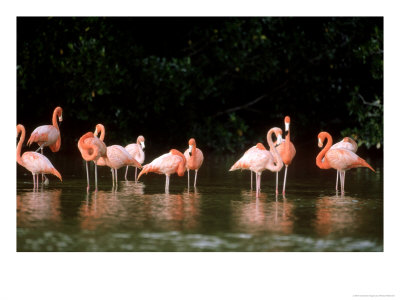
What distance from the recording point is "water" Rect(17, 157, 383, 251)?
7273 mm

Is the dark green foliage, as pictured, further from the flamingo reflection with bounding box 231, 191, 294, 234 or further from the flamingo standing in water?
the flamingo reflection with bounding box 231, 191, 294, 234

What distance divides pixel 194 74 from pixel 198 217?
873 cm

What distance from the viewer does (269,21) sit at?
16.8 metres

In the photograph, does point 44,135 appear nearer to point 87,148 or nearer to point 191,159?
point 87,148

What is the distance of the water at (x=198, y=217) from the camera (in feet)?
23.9

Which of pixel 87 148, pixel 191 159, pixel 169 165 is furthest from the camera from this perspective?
pixel 191 159

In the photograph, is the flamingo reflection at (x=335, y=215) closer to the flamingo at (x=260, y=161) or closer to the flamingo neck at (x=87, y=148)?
the flamingo at (x=260, y=161)

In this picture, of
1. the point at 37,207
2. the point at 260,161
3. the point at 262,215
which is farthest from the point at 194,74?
the point at 262,215

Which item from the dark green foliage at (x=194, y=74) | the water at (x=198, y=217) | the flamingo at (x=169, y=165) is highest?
the dark green foliage at (x=194, y=74)

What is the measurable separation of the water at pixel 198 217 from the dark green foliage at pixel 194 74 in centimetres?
382

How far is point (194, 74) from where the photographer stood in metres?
16.8

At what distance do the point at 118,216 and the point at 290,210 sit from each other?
80.9 inches

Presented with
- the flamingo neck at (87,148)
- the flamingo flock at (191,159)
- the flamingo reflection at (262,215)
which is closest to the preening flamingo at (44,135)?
the flamingo flock at (191,159)
